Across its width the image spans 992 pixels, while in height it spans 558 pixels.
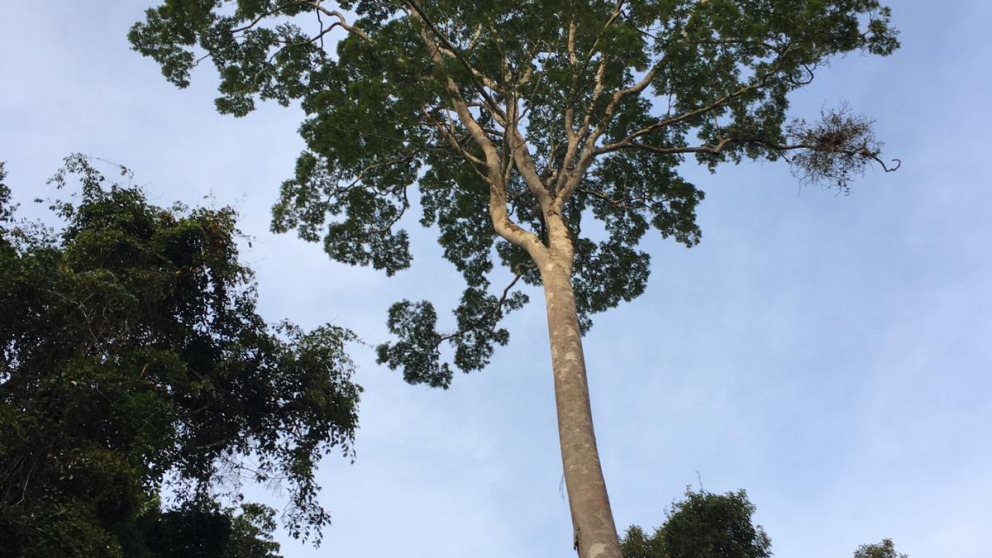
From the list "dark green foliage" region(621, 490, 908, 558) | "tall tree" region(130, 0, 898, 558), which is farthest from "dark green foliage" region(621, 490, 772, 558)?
"tall tree" region(130, 0, 898, 558)

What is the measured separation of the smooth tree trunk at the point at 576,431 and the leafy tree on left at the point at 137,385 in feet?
19.0

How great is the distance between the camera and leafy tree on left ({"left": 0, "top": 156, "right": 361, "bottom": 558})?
9664 millimetres

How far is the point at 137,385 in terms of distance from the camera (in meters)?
11.1

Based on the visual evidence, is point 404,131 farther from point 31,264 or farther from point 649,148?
point 31,264

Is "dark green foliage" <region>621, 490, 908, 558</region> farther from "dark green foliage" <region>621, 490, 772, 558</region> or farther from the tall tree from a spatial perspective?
the tall tree

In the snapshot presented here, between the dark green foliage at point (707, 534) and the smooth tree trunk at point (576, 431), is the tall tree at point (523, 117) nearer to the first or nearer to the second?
the smooth tree trunk at point (576, 431)

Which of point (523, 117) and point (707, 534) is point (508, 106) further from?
point (707, 534)

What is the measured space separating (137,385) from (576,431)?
22.0 ft

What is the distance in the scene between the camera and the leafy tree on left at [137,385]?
9.66 m

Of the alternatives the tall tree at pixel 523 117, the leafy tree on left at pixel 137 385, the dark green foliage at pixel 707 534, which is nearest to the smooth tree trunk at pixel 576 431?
the tall tree at pixel 523 117

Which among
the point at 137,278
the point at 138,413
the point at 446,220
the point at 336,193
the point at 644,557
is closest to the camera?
the point at 138,413

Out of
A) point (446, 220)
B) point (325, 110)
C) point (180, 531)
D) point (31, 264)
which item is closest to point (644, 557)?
point (446, 220)

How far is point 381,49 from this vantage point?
13.7 metres

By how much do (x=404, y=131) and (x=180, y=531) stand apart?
332 inches
